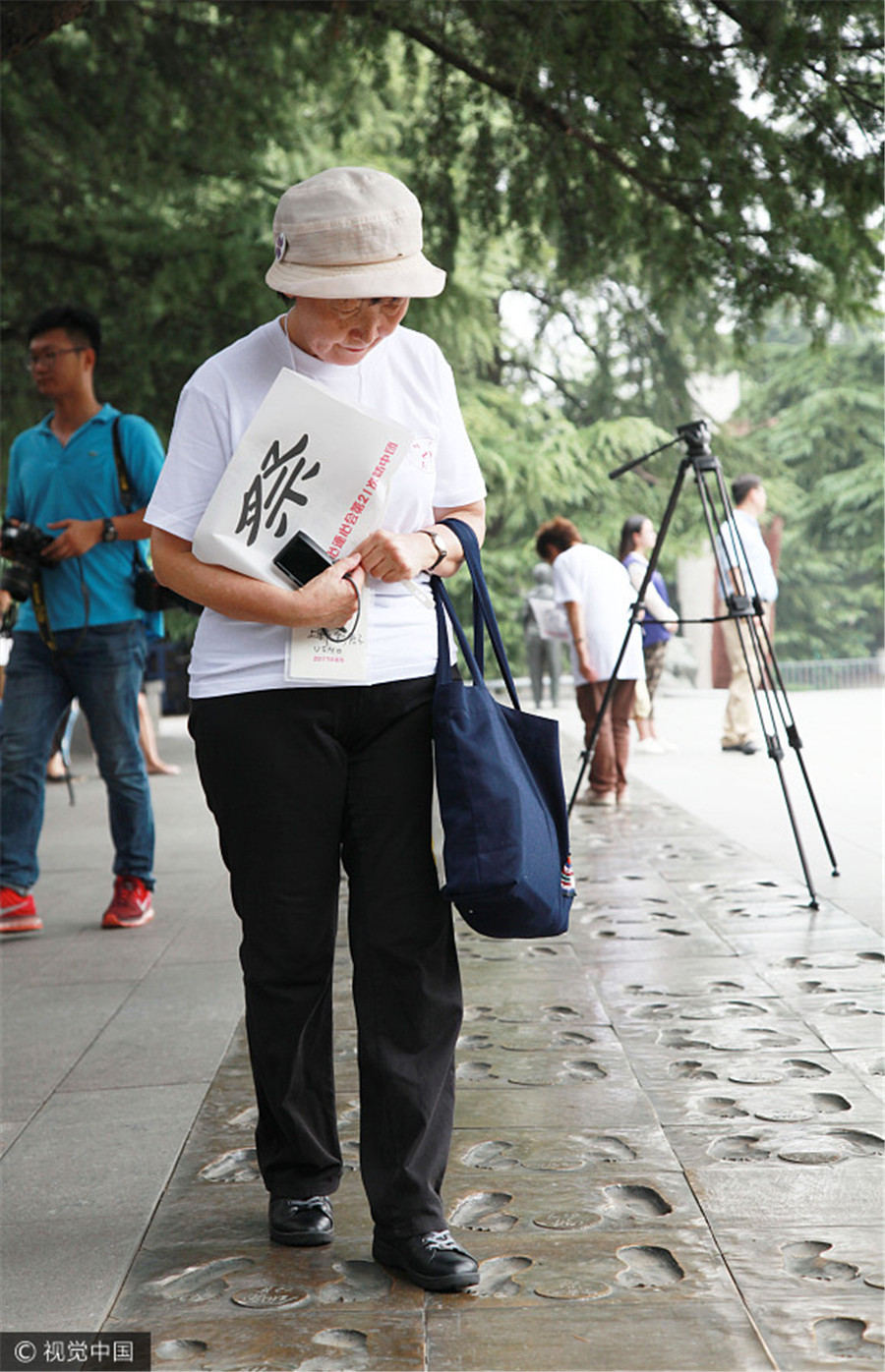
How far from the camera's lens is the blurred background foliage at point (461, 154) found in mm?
6539

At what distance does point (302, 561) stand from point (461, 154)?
6153 mm

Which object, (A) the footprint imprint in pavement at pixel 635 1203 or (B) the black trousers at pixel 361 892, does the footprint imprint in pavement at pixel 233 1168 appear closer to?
(B) the black trousers at pixel 361 892

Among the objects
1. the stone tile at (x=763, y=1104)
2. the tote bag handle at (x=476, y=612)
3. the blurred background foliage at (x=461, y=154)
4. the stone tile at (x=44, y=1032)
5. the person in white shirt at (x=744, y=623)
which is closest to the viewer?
the tote bag handle at (x=476, y=612)

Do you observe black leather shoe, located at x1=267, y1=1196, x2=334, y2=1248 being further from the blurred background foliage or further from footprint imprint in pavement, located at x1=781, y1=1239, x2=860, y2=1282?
the blurred background foliage

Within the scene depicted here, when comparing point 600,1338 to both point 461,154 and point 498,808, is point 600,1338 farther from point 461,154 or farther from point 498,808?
point 461,154

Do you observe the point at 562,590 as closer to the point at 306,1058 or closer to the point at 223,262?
the point at 223,262

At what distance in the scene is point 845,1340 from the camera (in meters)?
2.52

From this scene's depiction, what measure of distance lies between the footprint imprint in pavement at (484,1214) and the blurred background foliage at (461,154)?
4.62 m

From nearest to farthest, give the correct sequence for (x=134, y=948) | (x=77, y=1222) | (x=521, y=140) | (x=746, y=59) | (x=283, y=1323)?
(x=283, y=1323) < (x=77, y=1222) < (x=134, y=948) < (x=746, y=59) < (x=521, y=140)

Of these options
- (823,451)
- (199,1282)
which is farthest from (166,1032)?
(823,451)

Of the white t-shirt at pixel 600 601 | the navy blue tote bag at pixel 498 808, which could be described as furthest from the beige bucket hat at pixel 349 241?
the white t-shirt at pixel 600 601

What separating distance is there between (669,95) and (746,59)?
36 cm

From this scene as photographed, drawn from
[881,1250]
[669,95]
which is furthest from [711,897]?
[881,1250]

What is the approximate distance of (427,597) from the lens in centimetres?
296
